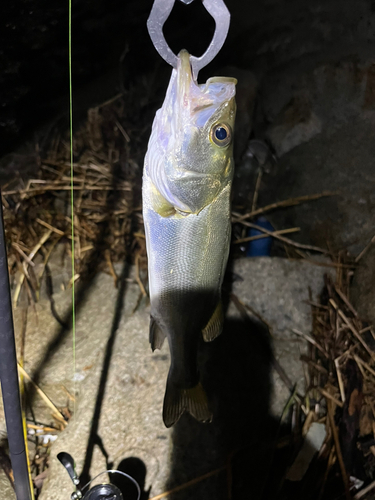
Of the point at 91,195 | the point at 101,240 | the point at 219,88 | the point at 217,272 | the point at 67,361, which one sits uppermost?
the point at 219,88

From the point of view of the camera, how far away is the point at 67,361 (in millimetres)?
2436

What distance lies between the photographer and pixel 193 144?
1433 mm

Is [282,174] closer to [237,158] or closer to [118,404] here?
[237,158]

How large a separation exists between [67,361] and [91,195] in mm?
1703

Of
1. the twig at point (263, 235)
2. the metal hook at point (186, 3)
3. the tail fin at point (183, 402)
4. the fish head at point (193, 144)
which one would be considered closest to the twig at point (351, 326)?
the twig at point (263, 235)

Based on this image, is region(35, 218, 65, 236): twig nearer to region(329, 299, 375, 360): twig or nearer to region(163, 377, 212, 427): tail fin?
region(163, 377, 212, 427): tail fin

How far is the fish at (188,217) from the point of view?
138 cm

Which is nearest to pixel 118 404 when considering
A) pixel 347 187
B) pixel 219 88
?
pixel 219 88

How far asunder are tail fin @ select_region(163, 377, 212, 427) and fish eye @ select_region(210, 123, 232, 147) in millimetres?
1143

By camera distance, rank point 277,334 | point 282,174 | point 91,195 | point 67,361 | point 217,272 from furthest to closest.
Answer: point 282,174
point 91,195
point 277,334
point 67,361
point 217,272

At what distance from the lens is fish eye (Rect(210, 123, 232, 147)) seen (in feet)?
4.67

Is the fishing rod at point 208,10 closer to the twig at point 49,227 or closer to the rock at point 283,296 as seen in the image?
the rock at point 283,296

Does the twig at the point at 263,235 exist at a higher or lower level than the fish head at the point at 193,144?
lower

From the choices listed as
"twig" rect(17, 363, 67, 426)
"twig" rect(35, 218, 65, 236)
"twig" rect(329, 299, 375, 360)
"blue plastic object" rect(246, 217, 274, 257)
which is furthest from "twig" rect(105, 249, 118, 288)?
"twig" rect(329, 299, 375, 360)
